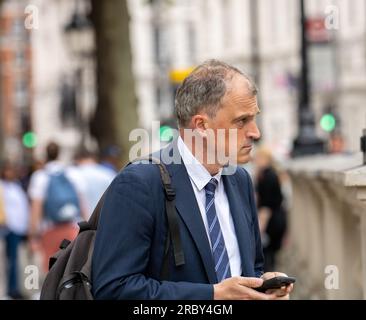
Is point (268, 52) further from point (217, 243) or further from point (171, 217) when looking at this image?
point (171, 217)

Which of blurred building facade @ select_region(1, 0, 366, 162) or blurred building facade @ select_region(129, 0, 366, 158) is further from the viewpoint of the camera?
blurred building facade @ select_region(1, 0, 366, 162)

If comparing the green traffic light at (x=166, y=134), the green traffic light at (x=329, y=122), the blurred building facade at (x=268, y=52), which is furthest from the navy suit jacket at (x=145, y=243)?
the green traffic light at (x=329, y=122)

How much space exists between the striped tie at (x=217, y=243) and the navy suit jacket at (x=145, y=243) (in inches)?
3.0

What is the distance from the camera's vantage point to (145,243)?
409cm

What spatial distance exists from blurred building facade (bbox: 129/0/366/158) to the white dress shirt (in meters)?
20.4

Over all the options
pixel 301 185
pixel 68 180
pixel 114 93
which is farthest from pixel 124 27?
Answer: pixel 68 180

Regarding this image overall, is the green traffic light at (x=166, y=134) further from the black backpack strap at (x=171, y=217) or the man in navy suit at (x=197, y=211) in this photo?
the black backpack strap at (x=171, y=217)

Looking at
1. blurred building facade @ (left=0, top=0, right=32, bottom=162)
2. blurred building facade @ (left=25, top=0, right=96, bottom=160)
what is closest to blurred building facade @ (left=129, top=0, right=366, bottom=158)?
blurred building facade @ (left=25, top=0, right=96, bottom=160)

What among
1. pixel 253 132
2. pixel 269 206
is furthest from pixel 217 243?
pixel 269 206

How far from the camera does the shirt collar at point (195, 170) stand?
4312 millimetres

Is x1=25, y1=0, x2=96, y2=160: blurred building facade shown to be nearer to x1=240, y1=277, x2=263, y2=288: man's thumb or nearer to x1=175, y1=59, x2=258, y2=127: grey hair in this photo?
x1=175, y1=59, x2=258, y2=127: grey hair

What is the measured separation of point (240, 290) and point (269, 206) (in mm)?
11928

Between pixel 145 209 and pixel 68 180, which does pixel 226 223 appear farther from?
pixel 68 180

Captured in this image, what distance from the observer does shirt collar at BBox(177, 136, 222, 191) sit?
14.1 feet
